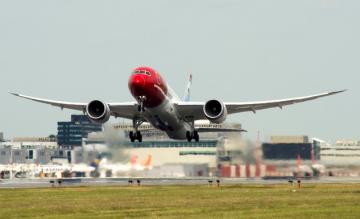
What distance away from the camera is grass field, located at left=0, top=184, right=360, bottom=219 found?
128 feet

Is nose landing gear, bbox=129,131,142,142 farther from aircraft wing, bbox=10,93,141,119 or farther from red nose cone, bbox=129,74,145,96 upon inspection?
red nose cone, bbox=129,74,145,96

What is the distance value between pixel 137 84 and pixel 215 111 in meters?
7.73

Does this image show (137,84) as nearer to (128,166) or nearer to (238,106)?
(238,106)

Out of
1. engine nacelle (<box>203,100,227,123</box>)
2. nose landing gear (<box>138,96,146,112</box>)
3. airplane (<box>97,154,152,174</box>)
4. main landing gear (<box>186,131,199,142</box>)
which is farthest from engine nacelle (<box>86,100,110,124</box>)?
airplane (<box>97,154,152,174</box>)

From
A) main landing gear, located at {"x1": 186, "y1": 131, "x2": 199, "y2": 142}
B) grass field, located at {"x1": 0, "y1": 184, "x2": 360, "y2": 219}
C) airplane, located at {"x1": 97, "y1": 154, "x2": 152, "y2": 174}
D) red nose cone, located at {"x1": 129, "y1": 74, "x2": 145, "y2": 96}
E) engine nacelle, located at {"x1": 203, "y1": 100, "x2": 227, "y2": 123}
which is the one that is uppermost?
red nose cone, located at {"x1": 129, "y1": 74, "x2": 145, "y2": 96}

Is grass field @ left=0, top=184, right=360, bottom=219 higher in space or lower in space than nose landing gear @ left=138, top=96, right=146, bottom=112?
lower

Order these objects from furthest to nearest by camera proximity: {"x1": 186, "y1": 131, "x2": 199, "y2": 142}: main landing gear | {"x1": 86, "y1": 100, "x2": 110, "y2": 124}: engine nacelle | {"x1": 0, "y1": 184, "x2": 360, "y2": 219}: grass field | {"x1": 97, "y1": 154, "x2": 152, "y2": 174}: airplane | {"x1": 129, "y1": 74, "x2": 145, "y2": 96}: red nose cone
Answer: {"x1": 97, "y1": 154, "x2": 152, "y2": 174}: airplane → {"x1": 186, "y1": 131, "x2": 199, "y2": 142}: main landing gear → {"x1": 86, "y1": 100, "x2": 110, "y2": 124}: engine nacelle → {"x1": 129, "y1": 74, "x2": 145, "y2": 96}: red nose cone → {"x1": 0, "y1": 184, "x2": 360, "y2": 219}: grass field

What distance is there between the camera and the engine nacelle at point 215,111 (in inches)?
2425

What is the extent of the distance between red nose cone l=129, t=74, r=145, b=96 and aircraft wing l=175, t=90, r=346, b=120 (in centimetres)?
496

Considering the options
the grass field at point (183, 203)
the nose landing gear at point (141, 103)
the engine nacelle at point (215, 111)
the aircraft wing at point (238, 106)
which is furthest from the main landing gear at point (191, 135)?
the nose landing gear at point (141, 103)

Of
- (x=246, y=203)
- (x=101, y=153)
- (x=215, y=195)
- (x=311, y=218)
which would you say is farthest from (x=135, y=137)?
(x=311, y=218)

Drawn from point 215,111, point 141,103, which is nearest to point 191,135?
point 215,111

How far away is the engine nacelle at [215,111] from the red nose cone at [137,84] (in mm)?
6570

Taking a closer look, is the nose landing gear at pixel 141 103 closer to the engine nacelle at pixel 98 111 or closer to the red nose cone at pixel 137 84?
the red nose cone at pixel 137 84
